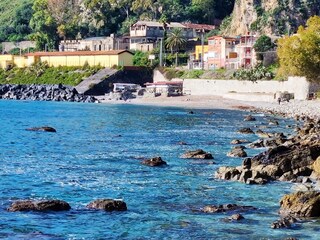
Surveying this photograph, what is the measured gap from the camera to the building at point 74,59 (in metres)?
139

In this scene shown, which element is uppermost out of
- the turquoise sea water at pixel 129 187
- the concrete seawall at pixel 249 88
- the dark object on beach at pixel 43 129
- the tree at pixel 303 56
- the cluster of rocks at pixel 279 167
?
the tree at pixel 303 56

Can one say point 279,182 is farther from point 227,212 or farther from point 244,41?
point 244,41

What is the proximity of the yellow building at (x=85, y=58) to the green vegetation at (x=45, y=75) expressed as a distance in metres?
1.76

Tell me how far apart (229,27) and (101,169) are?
118624 millimetres

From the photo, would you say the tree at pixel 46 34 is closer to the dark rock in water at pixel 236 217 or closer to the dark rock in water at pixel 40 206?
the dark rock in water at pixel 40 206

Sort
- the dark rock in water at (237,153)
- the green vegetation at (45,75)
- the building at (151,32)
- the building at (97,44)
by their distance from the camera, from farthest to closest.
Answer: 1. the building at (97,44)
2. the building at (151,32)
3. the green vegetation at (45,75)
4. the dark rock in water at (237,153)

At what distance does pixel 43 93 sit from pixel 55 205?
354ft

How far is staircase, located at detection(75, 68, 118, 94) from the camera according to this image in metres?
131

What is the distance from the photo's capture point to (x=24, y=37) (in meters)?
188

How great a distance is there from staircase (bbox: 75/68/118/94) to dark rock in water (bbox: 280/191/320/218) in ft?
345

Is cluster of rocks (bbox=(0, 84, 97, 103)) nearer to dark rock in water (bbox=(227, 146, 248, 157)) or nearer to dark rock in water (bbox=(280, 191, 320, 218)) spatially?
dark rock in water (bbox=(227, 146, 248, 157))

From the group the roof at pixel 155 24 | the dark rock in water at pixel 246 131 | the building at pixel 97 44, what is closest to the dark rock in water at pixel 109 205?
the dark rock in water at pixel 246 131

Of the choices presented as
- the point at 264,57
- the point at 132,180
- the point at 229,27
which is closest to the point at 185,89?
the point at 264,57

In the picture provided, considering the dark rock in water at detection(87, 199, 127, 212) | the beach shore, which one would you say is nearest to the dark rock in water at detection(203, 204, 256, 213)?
the dark rock in water at detection(87, 199, 127, 212)
